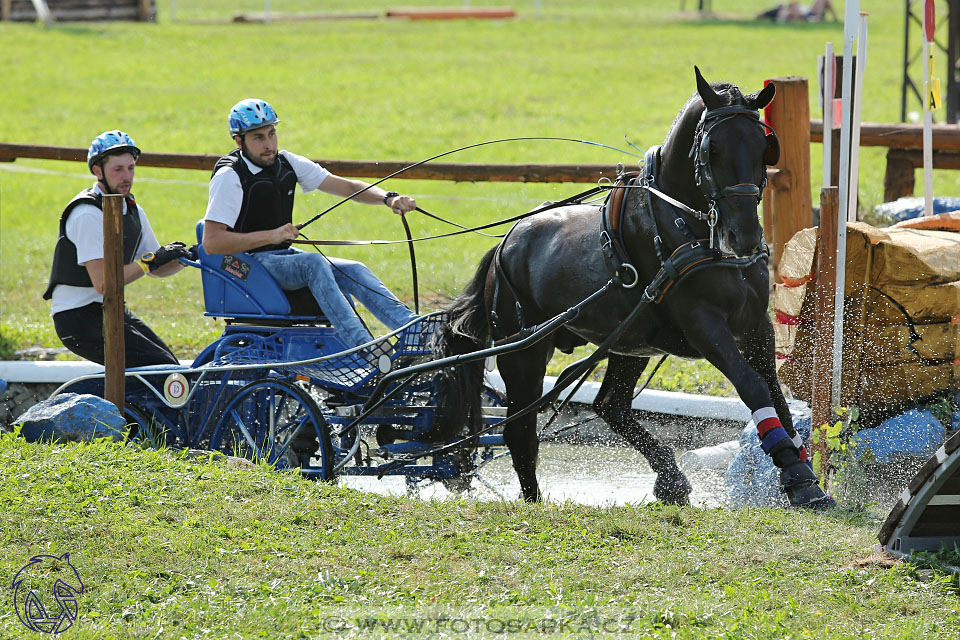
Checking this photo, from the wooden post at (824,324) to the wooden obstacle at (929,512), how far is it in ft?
4.10

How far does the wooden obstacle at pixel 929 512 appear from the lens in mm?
3656

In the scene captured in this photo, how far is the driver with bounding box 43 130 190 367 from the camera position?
19.9 ft

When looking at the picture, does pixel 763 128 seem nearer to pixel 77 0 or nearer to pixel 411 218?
pixel 411 218

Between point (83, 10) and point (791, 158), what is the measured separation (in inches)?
1199

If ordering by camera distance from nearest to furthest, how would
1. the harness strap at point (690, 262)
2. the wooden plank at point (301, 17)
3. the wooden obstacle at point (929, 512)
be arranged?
the wooden obstacle at point (929, 512) < the harness strap at point (690, 262) < the wooden plank at point (301, 17)

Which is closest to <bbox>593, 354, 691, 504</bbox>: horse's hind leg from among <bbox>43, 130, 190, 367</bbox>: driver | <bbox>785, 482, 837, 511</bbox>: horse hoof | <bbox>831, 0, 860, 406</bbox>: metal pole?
<bbox>831, 0, 860, 406</bbox>: metal pole

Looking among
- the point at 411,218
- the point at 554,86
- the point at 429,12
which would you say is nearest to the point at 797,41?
the point at 554,86

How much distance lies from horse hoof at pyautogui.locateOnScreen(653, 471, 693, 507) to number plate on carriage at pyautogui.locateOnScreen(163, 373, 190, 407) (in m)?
2.45

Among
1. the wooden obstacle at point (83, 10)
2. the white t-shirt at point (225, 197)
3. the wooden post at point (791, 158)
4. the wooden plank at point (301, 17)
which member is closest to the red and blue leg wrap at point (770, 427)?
the wooden post at point (791, 158)

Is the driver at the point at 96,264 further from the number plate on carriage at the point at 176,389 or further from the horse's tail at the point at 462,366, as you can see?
the horse's tail at the point at 462,366

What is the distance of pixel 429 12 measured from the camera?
3541 cm

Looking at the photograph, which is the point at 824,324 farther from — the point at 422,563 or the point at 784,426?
the point at 422,563

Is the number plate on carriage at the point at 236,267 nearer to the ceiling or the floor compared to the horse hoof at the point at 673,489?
nearer to the ceiling

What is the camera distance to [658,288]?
459 centimetres
